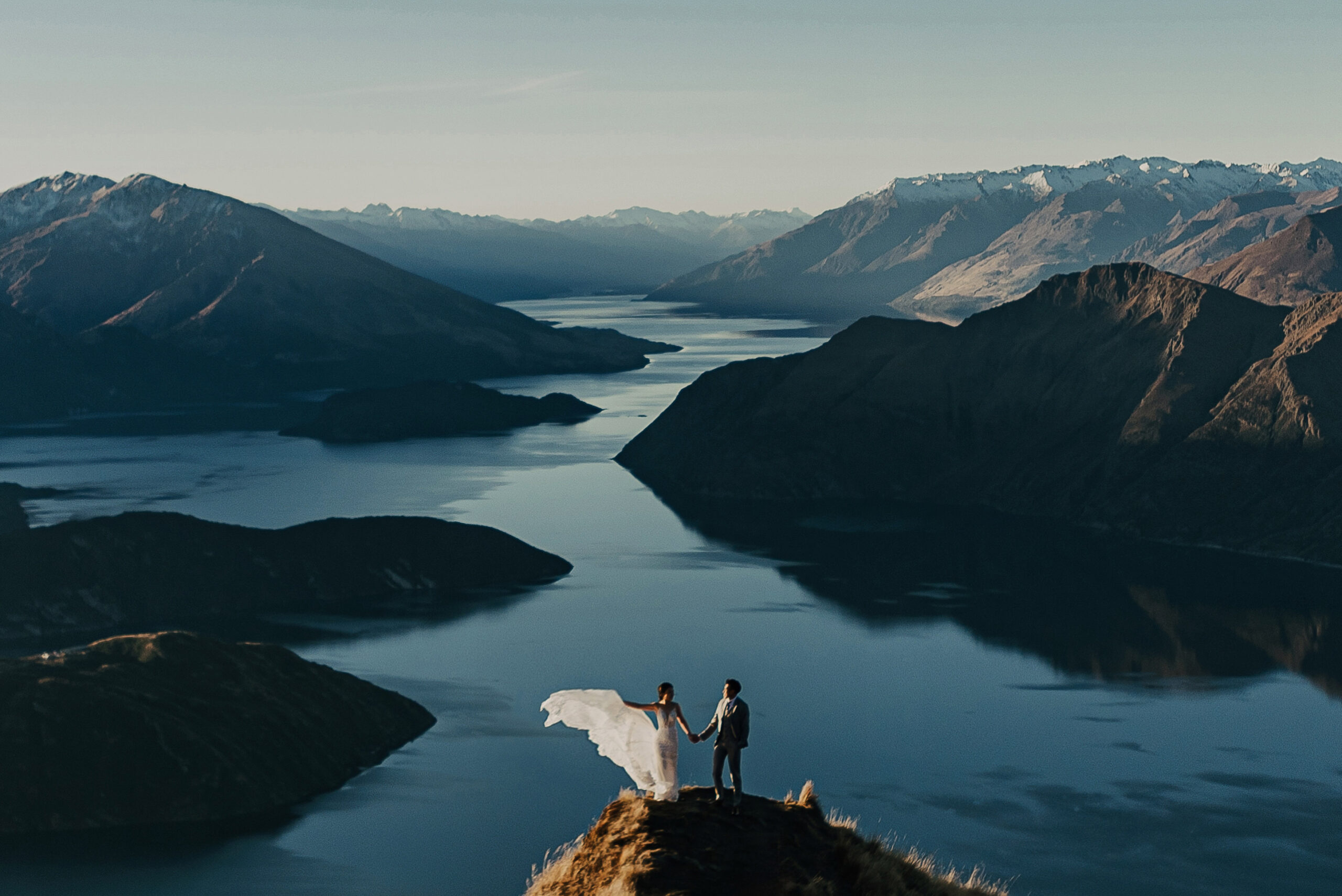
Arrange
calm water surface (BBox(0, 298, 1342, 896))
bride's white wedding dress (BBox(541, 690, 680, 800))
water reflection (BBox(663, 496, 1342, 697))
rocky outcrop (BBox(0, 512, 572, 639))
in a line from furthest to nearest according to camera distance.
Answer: rocky outcrop (BBox(0, 512, 572, 639))
water reflection (BBox(663, 496, 1342, 697))
calm water surface (BBox(0, 298, 1342, 896))
bride's white wedding dress (BBox(541, 690, 680, 800))

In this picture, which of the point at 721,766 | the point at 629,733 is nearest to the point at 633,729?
the point at 629,733

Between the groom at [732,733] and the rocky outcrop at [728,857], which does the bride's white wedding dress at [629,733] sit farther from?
the groom at [732,733]

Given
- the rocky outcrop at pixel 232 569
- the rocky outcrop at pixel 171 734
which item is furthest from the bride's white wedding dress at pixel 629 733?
the rocky outcrop at pixel 232 569

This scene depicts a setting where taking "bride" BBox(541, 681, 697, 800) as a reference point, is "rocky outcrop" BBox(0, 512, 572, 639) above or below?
below

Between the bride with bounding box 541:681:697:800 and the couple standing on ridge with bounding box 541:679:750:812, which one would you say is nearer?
the couple standing on ridge with bounding box 541:679:750:812

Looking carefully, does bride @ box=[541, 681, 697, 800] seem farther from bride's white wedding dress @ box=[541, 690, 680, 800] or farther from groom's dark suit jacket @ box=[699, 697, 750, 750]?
groom's dark suit jacket @ box=[699, 697, 750, 750]

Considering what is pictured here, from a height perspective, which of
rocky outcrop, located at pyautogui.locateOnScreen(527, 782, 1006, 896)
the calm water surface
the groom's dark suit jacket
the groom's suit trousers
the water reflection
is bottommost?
the calm water surface

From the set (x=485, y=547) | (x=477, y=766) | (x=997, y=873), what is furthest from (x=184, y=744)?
(x=485, y=547)

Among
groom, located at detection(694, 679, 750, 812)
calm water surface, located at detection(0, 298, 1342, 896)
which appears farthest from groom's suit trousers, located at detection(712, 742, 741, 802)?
calm water surface, located at detection(0, 298, 1342, 896)

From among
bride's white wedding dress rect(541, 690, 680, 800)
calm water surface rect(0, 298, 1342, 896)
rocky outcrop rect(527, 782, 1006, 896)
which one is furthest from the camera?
calm water surface rect(0, 298, 1342, 896)
